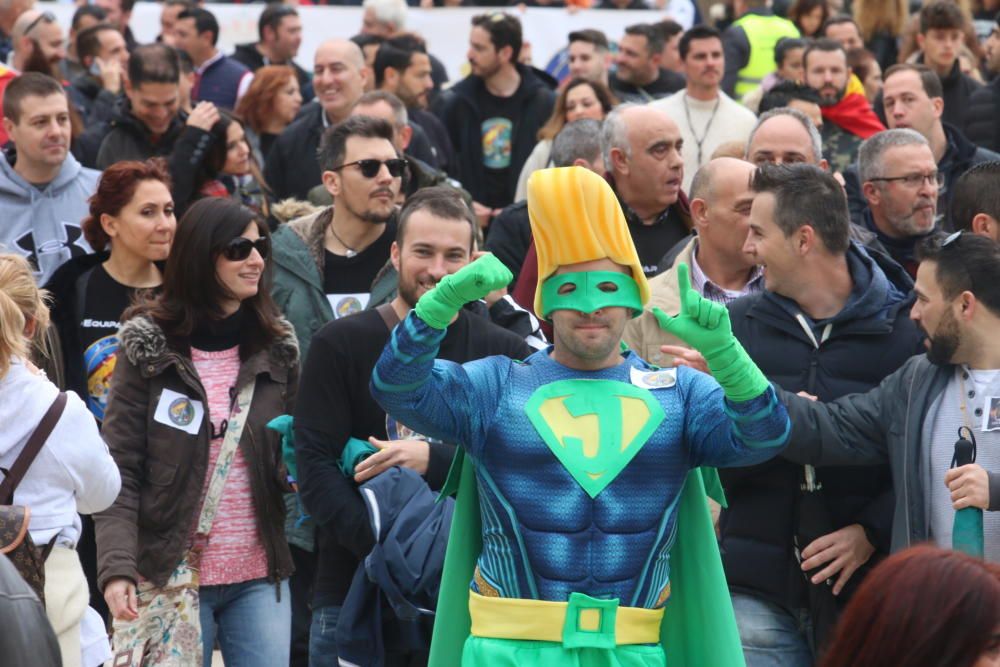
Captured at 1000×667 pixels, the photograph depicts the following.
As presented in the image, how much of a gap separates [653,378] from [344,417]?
150 cm

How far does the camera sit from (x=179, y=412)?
6250 millimetres

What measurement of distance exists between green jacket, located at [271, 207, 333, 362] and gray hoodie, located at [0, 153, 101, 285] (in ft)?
4.17

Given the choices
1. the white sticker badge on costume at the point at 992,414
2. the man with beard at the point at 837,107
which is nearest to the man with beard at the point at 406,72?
the man with beard at the point at 837,107

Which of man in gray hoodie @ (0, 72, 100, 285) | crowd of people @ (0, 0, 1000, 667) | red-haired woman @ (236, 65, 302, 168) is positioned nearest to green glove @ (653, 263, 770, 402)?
crowd of people @ (0, 0, 1000, 667)

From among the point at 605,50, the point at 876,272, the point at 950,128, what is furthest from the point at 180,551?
the point at 605,50

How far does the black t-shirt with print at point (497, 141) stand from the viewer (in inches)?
436

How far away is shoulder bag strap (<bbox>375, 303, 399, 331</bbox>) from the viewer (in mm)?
6078

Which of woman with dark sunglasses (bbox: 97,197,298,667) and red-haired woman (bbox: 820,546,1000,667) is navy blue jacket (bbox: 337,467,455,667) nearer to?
woman with dark sunglasses (bbox: 97,197,298,667)

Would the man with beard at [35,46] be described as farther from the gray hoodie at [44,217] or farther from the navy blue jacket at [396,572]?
the navy blue jacket at [396,572]

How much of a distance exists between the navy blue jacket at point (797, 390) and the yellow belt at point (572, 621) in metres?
1.23

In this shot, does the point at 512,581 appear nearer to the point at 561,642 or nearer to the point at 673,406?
the point at 561,642

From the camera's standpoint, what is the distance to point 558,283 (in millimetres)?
4723

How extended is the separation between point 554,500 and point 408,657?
157 centimetres

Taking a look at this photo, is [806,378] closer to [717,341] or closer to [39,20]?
[717,341]
